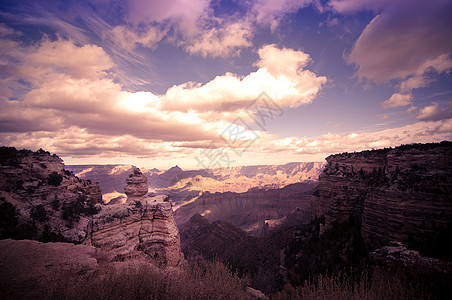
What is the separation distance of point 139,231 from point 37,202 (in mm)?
11355

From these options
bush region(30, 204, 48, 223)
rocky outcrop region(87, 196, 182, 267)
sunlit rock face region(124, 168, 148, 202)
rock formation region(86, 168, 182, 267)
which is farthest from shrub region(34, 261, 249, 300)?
sunlit rock face region(124, 168, 148, 202)

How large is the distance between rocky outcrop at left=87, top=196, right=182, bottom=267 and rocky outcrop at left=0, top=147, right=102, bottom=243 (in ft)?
6.05

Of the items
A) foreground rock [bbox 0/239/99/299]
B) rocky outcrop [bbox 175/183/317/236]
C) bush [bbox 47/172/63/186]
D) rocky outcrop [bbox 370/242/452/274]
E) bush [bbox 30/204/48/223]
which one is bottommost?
rocky outcrop [bbox 175/183/317/236]

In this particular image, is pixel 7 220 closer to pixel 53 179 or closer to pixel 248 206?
pixel 53 179

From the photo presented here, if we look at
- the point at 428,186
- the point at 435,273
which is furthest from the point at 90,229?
the point at 428,186

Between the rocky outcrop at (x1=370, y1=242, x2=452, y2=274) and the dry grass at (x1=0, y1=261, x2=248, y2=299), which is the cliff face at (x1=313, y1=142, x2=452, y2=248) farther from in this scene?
the dry grass at (x1=0, y1=261, x2=248, y2=299)

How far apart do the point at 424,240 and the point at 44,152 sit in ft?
157

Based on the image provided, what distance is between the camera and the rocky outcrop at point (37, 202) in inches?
596

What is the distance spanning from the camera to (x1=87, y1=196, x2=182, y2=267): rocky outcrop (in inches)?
687

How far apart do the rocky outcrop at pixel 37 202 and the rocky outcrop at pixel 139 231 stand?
6.05ft

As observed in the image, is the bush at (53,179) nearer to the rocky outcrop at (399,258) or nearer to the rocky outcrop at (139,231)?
the rocky outcrop at (139,231)

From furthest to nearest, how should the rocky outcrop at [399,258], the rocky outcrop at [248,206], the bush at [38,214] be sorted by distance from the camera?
the rocky outcrop at [248,206]
the bush at [38,214]
the rocky outcrop at [399,258]

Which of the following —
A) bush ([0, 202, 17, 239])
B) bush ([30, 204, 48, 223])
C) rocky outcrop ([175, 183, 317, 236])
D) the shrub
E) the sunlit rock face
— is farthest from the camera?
rocky outcrop ([175, 183, 317, 236])

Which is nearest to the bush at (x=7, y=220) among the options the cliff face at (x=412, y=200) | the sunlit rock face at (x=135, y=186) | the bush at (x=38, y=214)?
the bush at (x=38, y=214)
